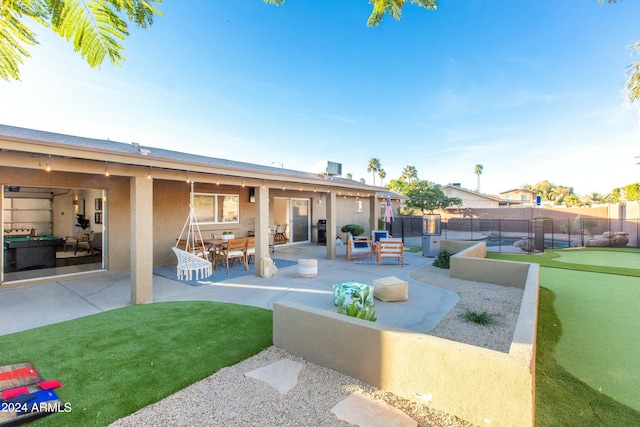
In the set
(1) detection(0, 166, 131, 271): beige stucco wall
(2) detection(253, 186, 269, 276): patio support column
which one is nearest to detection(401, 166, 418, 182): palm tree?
(2) detection(253, 186, 269, 276): patio support column

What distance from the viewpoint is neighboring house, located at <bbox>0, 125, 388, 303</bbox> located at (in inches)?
210

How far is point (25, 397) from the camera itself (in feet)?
Result: 8.96

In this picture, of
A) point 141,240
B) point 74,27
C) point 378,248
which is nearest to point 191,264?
point 141,240

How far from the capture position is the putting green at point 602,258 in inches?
430

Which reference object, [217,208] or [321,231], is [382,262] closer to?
[321,231]

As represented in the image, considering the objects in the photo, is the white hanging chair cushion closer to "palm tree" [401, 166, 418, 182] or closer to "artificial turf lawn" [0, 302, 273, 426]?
"artificial turf lawn" [0, 302, 273, 426]

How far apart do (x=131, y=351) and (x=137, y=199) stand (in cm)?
314

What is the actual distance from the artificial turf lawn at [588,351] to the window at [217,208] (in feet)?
33.2

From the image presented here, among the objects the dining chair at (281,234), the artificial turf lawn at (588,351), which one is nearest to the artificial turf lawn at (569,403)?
the artificial turf lawn at (588,351)

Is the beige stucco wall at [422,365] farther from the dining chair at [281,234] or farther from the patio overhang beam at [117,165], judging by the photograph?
the dining chair at [281,234]

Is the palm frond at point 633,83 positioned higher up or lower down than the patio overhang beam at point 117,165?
higher up

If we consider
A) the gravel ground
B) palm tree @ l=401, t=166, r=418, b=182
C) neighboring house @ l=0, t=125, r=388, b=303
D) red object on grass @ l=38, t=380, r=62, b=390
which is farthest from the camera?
palm tree @ l=401, t=166, r=418, b=182

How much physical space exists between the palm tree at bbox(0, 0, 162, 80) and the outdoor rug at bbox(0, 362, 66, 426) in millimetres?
2820

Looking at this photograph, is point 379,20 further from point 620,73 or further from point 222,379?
point 620,73
